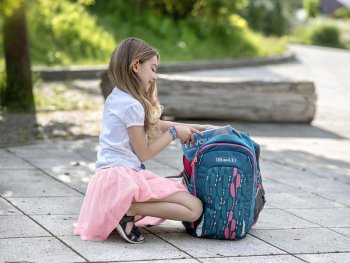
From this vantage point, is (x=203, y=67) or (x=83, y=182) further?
(x=203, y=67)

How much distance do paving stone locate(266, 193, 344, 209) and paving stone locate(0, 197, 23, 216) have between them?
6.33 feet

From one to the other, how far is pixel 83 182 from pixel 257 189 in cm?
183

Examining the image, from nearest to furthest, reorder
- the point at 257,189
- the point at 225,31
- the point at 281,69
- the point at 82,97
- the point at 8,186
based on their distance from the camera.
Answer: the point at 257,189
the point at 8,186
the point at 82,97
the point at 281,69
the point at 225,31

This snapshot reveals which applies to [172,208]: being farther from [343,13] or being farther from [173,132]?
[343,13]

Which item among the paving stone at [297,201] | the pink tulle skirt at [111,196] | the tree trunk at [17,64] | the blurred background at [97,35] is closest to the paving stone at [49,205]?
the pink tulle skirt at [111,196]

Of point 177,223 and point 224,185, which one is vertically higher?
point 224,185

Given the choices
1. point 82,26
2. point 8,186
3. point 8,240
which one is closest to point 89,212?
point 8,240

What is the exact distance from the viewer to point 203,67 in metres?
18.8

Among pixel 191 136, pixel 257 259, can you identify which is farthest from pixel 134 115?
pixel 257 259

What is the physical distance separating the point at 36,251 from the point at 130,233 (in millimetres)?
609

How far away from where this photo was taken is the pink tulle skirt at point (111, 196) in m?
4.83

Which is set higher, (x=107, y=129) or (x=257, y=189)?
(x=107, y=129)

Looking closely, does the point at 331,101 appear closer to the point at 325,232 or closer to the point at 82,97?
the point at 82,97

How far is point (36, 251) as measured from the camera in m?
4.54
